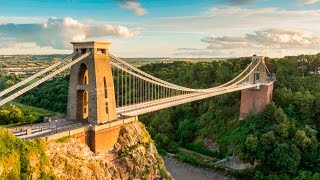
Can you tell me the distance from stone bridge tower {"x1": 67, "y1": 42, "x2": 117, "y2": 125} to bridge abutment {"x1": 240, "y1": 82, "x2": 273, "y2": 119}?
60.0ft

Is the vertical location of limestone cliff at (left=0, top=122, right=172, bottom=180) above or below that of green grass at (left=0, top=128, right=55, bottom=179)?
below

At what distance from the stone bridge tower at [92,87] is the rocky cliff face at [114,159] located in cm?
157

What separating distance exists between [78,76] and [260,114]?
19.6 metres

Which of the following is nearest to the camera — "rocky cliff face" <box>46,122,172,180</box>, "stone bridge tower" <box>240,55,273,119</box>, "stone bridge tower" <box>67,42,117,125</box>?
"rocky cliff face" <box>46,122,172,180</box>

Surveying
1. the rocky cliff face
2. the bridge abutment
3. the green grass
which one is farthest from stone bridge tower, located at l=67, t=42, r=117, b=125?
the bridge abutment

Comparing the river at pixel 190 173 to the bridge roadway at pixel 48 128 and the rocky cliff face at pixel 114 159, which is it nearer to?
the rocky cliff face at pixel 114 159

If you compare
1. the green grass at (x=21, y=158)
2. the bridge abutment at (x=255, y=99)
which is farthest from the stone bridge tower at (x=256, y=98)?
the green grass at (x=21, y=158)

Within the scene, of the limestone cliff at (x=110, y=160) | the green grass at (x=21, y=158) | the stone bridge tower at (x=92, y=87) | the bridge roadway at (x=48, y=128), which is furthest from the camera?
the stone bridge tower at (x=92, y=87)

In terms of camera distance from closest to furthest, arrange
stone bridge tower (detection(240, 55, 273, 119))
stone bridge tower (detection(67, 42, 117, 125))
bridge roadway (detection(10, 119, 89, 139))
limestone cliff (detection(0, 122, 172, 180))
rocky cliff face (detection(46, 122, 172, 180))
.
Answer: limestone cliff (detection(0, 122, 172, 180)), rocky cliff face (detection(46, 122, 172, 180)), bridge roadway (detection(10, 119, 89, 139)), stone bridge tower (detection(67, 42, 117, 125)), stone bridge tower (detection(240, 55, 273, 119))

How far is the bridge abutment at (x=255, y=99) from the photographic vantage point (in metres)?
35.4

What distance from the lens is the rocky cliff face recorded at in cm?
1652

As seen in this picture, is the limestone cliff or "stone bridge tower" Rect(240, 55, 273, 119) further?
"stone bridge tower" Rect(240, 55, 273, 119)

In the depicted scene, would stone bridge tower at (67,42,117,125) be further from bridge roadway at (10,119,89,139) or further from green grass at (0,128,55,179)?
green grass at (0,128,55,179)

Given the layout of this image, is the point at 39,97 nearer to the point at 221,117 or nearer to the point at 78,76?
the point at 221,117
